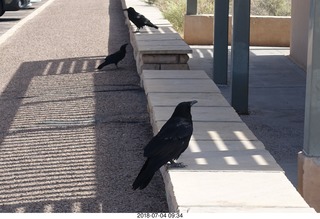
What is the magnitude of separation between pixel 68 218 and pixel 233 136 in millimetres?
3061

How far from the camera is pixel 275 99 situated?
534 inches

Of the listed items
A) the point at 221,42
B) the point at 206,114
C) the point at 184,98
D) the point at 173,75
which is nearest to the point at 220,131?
the point at 206,114

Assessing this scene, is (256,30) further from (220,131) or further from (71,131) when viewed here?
(220,131)

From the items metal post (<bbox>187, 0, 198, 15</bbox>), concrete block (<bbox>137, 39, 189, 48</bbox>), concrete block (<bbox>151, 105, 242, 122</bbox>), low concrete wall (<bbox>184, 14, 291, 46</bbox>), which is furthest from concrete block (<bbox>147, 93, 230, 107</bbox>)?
metal post (<bbox>187, 0, 198, 15</bbox>)

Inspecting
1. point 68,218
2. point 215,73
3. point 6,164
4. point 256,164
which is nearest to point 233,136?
point 256,164

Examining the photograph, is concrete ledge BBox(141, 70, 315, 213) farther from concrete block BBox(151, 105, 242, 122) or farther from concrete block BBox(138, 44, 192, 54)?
concrete block BBox(138, 44, 192, 54)

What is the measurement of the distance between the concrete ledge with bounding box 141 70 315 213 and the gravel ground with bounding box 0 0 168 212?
50 centimetres

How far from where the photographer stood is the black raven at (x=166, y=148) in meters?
6.99

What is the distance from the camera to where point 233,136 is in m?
8.24

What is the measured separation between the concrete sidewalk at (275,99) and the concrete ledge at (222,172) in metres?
0.87

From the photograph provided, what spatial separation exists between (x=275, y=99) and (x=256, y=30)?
7216 millimetres

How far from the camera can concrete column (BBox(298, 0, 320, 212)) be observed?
24.2 ft

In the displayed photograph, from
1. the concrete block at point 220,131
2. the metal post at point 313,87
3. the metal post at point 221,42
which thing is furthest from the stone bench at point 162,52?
the metal post at point 313,87

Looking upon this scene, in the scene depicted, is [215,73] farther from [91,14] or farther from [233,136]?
[91,14]
